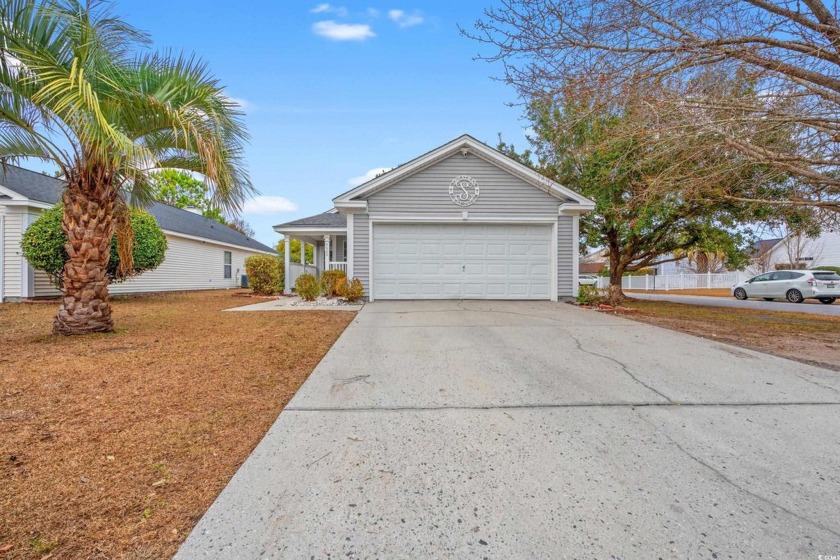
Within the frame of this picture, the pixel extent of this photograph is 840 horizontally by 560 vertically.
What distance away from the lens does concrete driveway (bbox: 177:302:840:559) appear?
1.69 m

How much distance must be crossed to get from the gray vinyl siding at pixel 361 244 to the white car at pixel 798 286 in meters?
17.3

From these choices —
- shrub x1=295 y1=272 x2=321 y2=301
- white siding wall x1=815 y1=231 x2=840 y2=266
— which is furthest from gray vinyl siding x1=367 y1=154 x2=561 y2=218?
white siding wall x1=815 y1=231 x2=840 y2=266

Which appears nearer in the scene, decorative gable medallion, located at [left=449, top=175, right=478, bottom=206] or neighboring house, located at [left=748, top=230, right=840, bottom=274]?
decorative gable medallion, located at [left=449, top=175, right=478, bottom=206]

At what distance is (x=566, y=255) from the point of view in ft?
34.2

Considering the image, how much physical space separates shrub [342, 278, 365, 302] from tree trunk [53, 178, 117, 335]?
16.4 feet

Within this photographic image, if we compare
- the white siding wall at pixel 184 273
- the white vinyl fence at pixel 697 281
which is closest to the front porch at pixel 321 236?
the white siding wall at pixel 184 273

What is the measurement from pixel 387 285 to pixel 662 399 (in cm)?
765

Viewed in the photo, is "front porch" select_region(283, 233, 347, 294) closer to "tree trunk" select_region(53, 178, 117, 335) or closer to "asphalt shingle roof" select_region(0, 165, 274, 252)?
"asphalt shingle roof" select_region(0, 165, 274, 252)

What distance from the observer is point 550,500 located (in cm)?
196

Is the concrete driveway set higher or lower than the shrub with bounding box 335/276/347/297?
lower

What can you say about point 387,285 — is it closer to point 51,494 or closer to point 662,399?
point 662,399

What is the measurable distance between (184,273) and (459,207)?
45.9ft

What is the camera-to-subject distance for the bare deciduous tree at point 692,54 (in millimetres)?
5051

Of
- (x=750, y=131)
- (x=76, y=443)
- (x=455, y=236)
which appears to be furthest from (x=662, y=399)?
(x=455, y=236)
